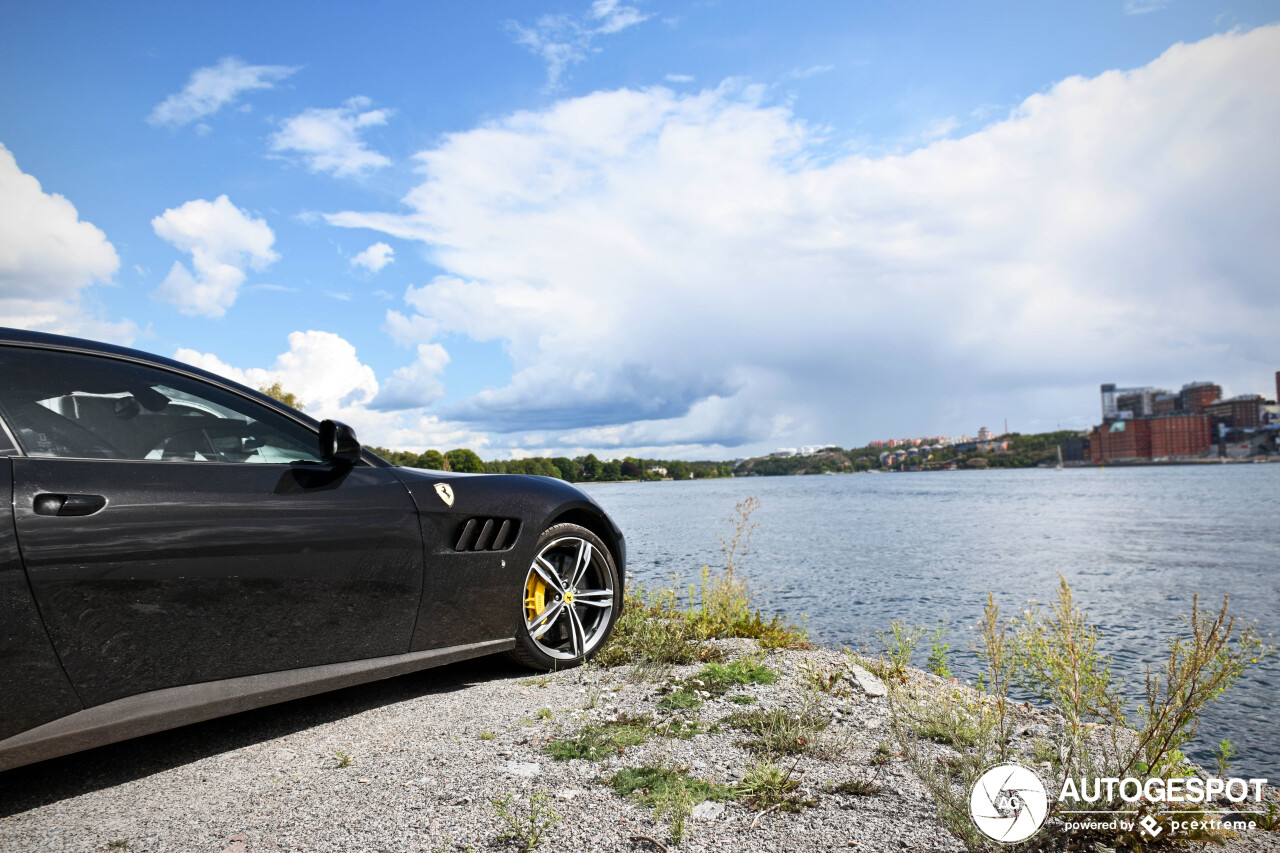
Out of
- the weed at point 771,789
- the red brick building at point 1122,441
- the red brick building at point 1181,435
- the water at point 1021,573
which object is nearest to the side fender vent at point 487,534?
the weed at point 771,789

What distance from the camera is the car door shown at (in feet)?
7.22

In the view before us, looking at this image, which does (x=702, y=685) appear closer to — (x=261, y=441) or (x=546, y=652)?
(x=546, y=652)

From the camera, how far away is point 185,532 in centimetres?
240

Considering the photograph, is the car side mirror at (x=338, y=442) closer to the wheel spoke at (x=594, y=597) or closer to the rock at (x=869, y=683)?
the wheel spoke at (x=594, y=597)

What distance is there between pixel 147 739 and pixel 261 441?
135cm

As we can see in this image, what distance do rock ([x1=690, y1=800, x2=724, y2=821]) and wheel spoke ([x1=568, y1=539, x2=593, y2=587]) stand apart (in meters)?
1.79

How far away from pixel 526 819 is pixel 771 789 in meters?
0.79

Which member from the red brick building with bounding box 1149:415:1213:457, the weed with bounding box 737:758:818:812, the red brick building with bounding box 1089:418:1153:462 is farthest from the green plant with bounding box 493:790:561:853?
the red brick building with bounding box 1149:415:1213:457

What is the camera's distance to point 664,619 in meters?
5.25

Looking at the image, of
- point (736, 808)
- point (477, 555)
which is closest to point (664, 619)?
point (477, 555)

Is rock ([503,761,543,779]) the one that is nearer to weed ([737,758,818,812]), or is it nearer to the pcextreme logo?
weed ([737,758,818,812])

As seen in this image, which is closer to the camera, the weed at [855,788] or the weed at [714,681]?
the weed at [855,788]

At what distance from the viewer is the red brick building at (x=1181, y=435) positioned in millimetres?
111875

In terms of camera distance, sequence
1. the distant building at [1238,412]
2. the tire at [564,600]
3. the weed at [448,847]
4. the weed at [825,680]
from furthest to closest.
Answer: the distant building at [1238,412]
the tire at [564,600]
the weed at [825,680]
the weed at [448,847]
